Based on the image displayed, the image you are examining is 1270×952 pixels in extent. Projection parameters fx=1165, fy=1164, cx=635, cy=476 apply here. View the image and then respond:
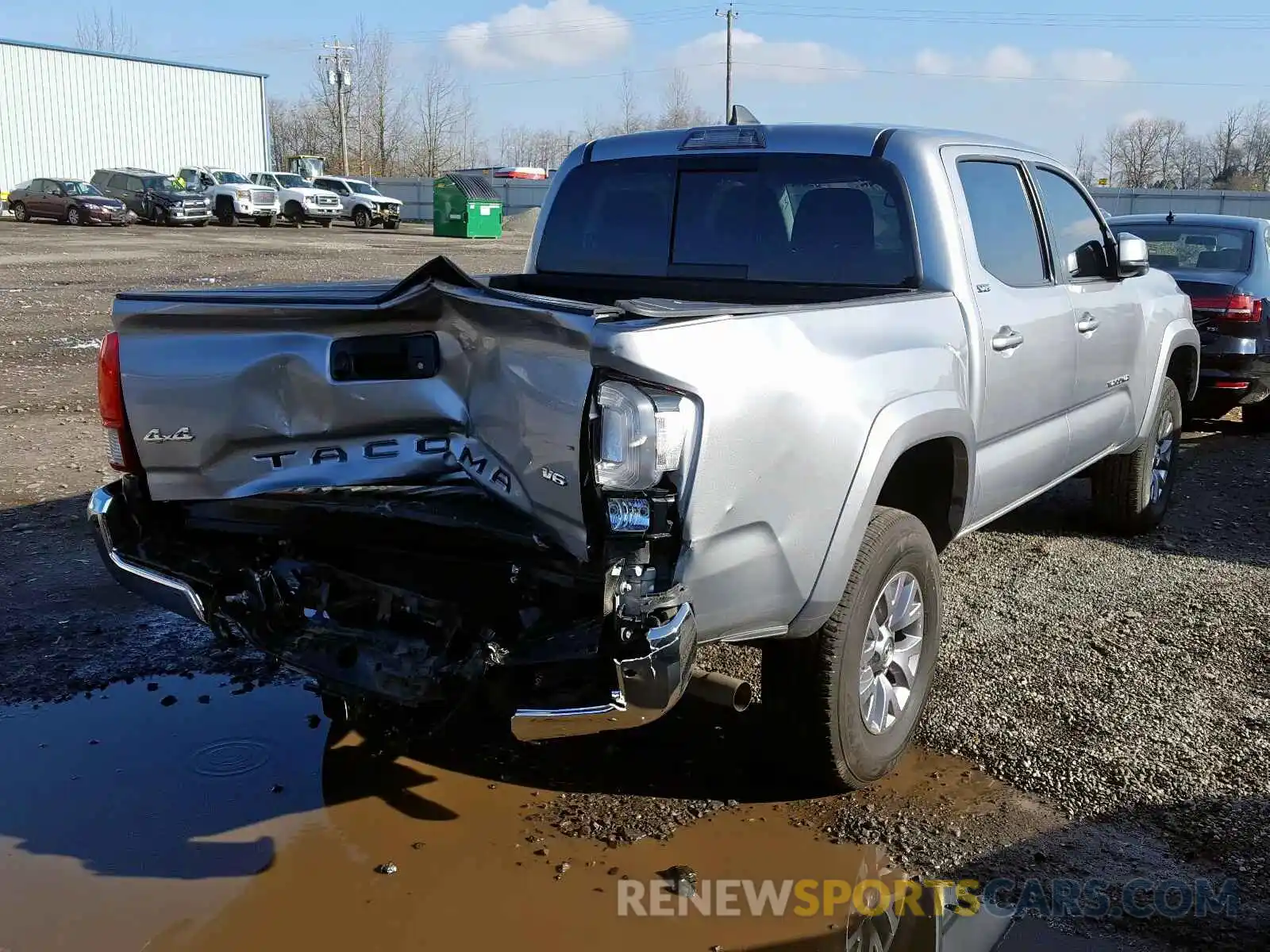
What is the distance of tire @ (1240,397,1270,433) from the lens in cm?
928

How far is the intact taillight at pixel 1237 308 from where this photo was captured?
328 inches

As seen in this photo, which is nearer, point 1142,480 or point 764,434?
point 764,434

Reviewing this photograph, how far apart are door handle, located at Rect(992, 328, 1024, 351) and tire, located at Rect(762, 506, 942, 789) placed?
0.89m

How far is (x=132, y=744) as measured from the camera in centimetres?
391

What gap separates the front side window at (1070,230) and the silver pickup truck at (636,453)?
1.76 feet

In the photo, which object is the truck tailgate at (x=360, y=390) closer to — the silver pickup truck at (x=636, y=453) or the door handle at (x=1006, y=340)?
the silver pickup truck at (x=636, y=453)

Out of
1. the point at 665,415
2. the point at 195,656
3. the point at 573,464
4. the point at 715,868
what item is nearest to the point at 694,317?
the point at 665,415

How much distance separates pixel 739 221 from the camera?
14.6ft

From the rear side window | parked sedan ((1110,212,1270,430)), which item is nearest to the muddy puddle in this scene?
the rear side window

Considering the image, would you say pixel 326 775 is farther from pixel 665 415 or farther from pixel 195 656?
pixel 665 415

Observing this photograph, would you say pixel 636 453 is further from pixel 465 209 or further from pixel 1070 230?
pixel 465 209

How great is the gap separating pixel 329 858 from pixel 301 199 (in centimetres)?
4067

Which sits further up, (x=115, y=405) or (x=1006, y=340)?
(x=1006, y=340)

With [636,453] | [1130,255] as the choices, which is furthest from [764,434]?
[1130,255]
